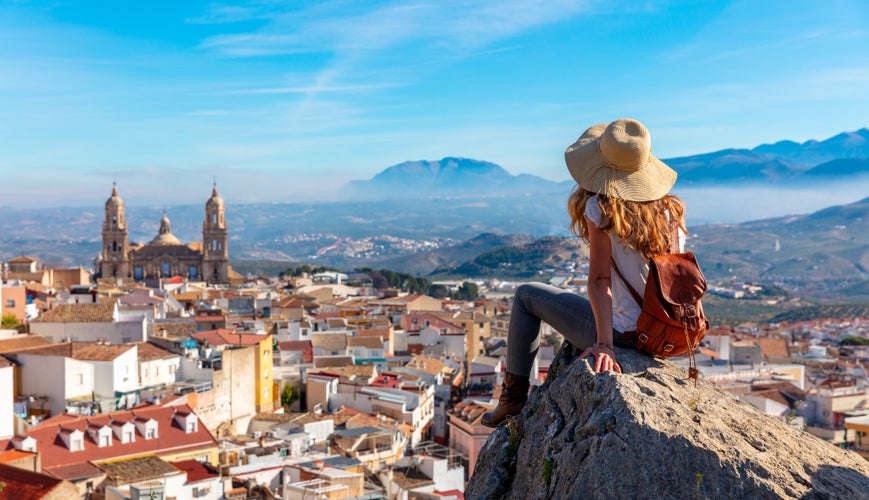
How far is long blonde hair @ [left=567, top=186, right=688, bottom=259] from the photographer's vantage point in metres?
4.39

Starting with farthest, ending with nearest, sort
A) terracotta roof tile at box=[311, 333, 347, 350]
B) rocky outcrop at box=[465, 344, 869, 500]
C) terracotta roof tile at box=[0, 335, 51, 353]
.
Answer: terracotta roof tile at box=[311, 333, 347, 350] < terracotta roof tile at box=[0, 335, 51, 353] < rocky outcrop at box=[465, 344, 869, 500]

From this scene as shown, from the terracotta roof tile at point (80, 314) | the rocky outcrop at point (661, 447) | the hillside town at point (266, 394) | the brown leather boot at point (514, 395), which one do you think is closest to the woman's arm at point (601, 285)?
the rocky outcrop at point (661, 447)

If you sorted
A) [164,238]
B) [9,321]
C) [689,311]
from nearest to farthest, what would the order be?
[689,311] < [9,321] < [164,238]

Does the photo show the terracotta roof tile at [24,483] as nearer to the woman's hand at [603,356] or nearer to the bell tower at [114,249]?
the woman's hand at [603,356]

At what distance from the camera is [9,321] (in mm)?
35031

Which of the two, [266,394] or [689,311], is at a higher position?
[689,311]

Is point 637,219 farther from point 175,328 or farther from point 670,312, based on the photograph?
point 175,328

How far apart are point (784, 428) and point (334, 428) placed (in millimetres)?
22004

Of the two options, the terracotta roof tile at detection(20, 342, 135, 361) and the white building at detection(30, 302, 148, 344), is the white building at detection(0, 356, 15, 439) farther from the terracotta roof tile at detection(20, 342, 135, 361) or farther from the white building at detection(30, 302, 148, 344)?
the white building at detection(30, 302, 148, 344)

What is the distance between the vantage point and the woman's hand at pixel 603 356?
4.11 meters

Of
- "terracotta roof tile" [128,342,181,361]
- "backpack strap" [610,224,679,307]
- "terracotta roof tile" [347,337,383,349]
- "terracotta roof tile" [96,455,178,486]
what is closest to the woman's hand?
"backpack strap" [610,224,679,307]

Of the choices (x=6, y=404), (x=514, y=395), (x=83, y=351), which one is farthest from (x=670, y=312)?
(x=83, y=351)

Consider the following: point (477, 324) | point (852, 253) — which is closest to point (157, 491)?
point (477, 324)

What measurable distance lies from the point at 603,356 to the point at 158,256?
81.5m
